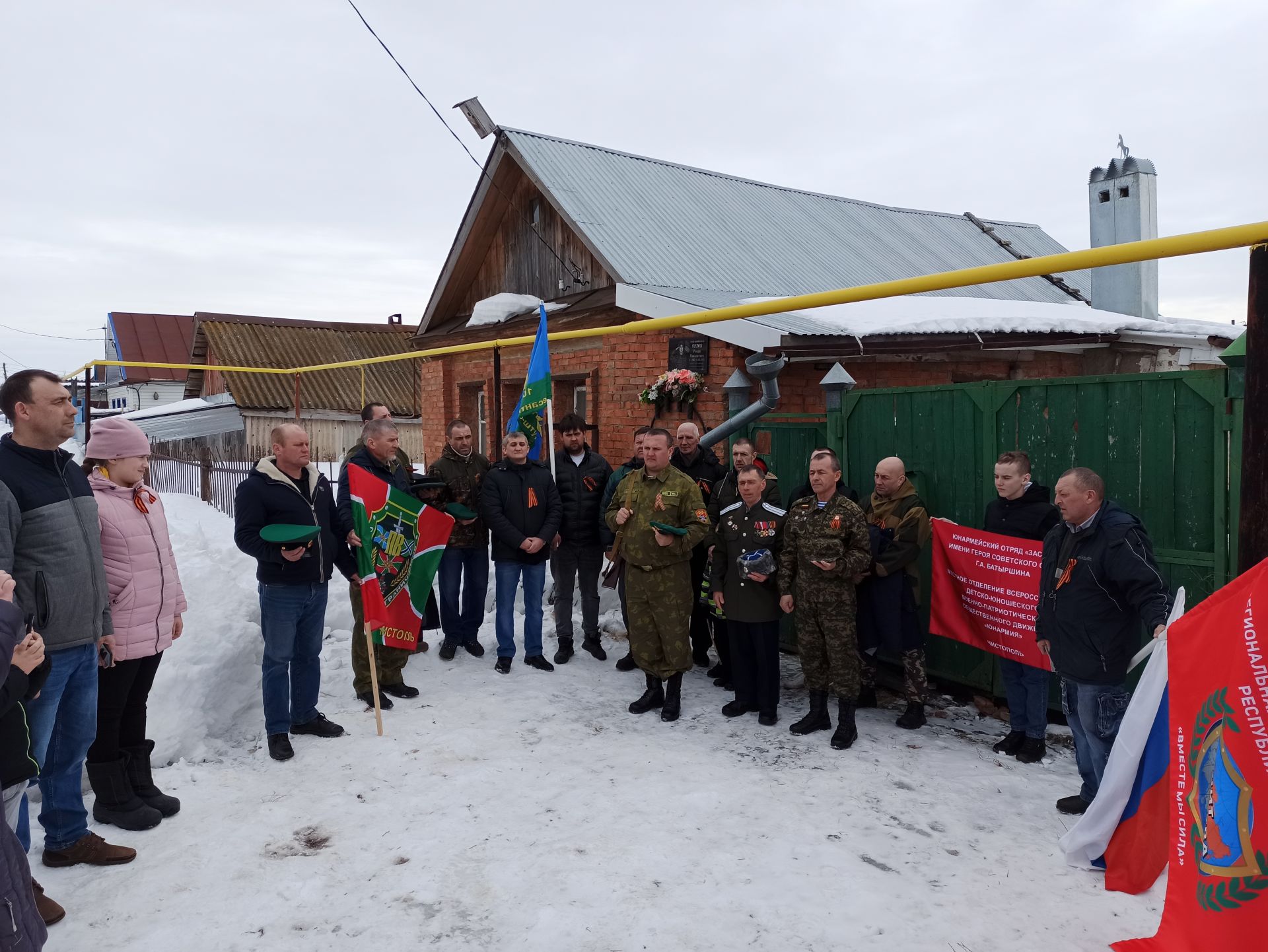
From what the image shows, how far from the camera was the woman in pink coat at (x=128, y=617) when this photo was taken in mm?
3680

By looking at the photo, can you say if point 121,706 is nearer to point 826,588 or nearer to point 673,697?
point 673,697

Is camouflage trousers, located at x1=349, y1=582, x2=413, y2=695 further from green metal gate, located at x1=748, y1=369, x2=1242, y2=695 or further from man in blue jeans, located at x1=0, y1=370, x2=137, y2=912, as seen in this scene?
green metal gate, located at x1=748, y1=369, x2=1242, y2=695

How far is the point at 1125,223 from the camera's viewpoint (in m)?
12.5

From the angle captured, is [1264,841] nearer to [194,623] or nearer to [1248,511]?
[1248,511]

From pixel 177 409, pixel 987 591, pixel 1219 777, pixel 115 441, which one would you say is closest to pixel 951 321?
pixel 987 591

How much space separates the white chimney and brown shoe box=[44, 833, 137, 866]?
1283 cm

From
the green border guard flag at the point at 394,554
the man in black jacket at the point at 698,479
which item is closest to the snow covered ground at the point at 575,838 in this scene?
the green border guard flag at the point at 394,554

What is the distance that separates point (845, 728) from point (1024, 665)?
3.42ft

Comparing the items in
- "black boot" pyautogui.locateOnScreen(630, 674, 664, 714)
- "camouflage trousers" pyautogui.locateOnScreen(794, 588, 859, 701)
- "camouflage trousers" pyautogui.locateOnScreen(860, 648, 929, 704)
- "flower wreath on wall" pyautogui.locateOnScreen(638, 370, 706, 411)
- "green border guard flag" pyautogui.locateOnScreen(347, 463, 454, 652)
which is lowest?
"black boot" pyautogui.locateOnScreen(630, 674, 664, 714)

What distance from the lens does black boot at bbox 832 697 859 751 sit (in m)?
4.71

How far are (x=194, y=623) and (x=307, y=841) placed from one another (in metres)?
2.68

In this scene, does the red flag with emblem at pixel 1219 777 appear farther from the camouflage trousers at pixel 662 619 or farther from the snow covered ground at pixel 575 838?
the camouflage trousers at pixel 662 619

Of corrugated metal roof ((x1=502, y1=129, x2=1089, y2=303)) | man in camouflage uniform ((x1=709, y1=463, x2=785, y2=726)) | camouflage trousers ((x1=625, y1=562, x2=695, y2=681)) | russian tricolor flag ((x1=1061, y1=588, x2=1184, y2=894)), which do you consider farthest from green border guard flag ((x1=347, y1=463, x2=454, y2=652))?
corrugated metal roof ((x1=502, y1=129, x2=1089, y2=303))

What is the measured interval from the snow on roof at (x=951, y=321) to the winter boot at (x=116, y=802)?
5644 mm
